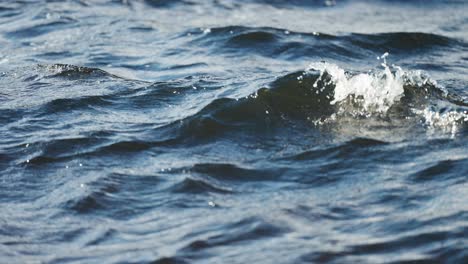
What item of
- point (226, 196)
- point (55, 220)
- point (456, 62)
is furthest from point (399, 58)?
point (55, 220)

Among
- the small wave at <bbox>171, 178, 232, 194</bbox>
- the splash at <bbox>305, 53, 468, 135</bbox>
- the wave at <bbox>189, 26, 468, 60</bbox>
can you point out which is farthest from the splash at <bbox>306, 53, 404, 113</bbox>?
the wave at <bbox>189, 26, 468, 60</bbox>

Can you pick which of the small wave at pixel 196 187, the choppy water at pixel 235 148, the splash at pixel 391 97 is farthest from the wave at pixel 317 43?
the small wave at pixel 196 187

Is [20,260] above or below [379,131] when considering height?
below

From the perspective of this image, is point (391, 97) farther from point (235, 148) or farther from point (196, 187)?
point (196, 187)

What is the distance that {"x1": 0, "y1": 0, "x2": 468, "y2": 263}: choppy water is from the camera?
17.3 ft

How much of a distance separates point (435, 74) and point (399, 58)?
3.30ft

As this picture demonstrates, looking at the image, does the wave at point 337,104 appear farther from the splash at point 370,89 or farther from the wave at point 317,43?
the wave at point 317,43

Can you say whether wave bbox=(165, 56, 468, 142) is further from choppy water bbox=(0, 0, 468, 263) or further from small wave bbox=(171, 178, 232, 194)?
small wave bbox=(171, 178, 232, 194)

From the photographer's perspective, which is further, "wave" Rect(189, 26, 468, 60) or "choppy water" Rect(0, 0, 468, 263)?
"wave" Rect(189, 26, 468, 60)

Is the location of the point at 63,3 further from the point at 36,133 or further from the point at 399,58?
the point at 36,133

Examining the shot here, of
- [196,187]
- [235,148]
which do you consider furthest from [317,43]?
[196,187]

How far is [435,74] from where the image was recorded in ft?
31.0

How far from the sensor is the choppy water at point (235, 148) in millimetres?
5277

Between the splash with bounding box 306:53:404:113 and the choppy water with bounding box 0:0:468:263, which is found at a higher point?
the splash with bounding box 306:53:404:113
